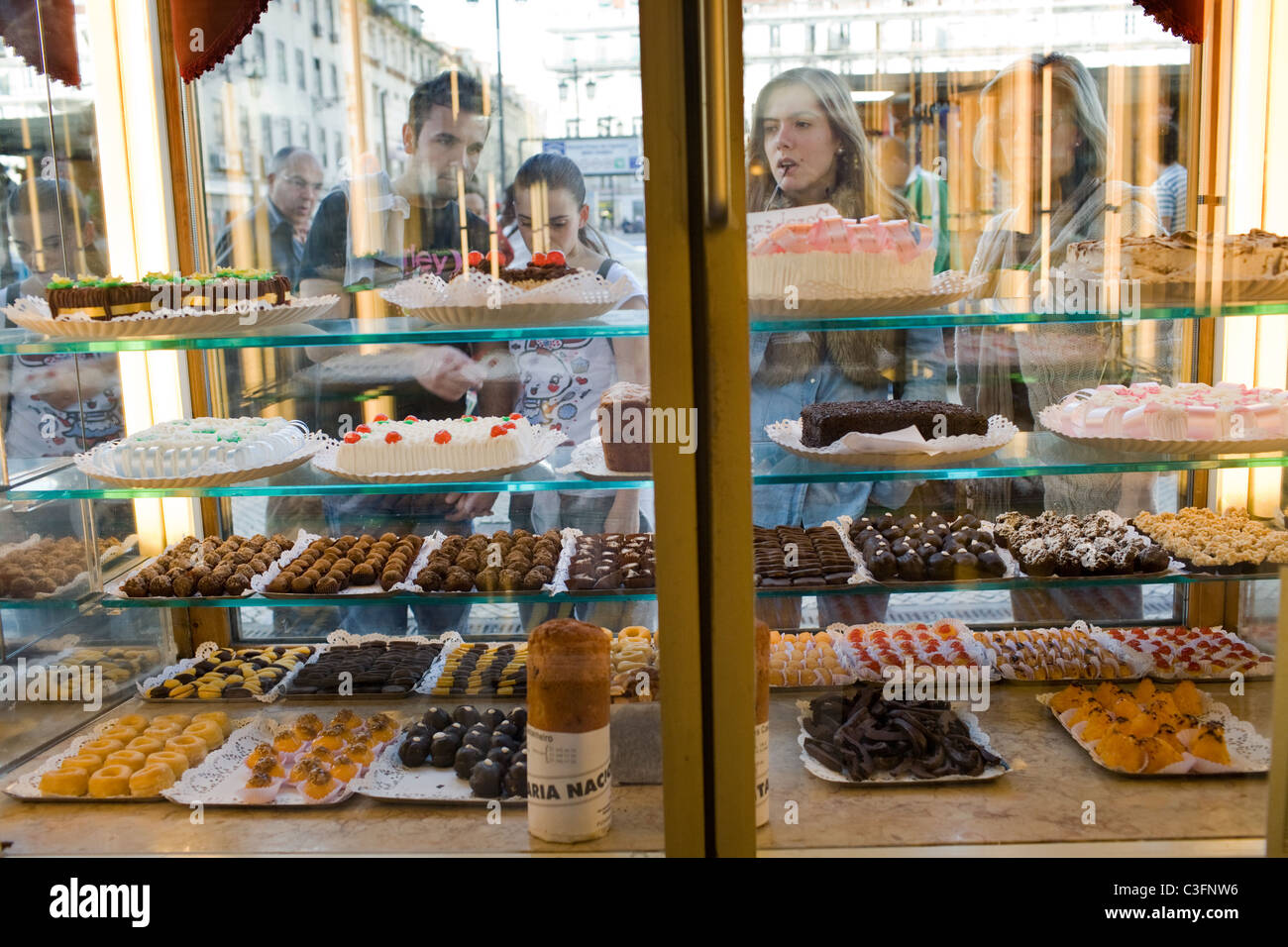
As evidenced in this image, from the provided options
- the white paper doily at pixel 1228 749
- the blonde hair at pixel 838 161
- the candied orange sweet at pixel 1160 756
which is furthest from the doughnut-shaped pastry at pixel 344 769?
the candied orange sweet at pixel 1160 756

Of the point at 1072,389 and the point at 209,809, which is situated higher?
the point at 1072,389

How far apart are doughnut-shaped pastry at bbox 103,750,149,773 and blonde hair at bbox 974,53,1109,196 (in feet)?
7.99

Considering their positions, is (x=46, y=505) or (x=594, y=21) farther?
(x=46, y=505)

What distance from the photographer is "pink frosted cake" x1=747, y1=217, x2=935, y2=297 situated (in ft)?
7.29

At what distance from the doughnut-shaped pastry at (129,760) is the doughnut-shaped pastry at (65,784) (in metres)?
0.06

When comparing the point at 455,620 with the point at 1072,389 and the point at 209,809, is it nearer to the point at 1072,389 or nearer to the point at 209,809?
the point at 209,809

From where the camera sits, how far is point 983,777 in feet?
7.18

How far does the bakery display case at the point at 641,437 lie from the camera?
6.84ft

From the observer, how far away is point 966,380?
2521mm

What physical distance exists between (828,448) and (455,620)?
113cm

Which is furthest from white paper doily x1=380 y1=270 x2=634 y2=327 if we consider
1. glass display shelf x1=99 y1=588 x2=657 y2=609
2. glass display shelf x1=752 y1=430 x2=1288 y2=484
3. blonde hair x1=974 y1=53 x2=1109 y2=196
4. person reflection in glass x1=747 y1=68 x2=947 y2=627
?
blonde hair x1=974 y1=53 x2=1109 y2=196
